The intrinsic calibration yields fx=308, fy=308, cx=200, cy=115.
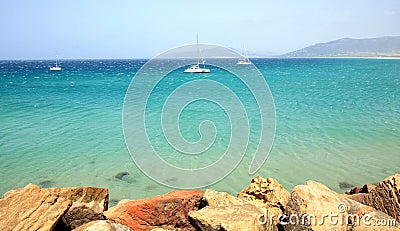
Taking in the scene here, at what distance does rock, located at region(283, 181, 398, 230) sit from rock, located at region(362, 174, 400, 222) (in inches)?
18.8

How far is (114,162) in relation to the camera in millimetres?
13008

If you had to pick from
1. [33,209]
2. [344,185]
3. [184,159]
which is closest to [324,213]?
[33,209]

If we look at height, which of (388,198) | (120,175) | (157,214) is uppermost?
(388,198)

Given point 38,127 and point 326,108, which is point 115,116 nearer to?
point 38,127

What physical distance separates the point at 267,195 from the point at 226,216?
61.6 inches

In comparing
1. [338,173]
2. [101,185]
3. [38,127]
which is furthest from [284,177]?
[38,127]

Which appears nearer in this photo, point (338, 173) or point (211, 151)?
point (338, 173)

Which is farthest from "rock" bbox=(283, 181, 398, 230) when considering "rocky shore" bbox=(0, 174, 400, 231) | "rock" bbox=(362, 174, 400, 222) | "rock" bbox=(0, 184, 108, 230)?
"rock" bbox=(0, 184, 108, 230)

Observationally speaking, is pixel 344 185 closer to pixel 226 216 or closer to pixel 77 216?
pixel 226 216

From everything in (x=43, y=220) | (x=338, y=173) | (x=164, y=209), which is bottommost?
(x=338, y=173)

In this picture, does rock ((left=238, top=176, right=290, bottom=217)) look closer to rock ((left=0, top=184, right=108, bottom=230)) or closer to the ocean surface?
rock ((left=0, top=184, right=108, bottom=230))

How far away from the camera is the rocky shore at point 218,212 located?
4000 mm

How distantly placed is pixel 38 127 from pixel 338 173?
55.3 ft

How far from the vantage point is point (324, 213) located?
4.04 metres
